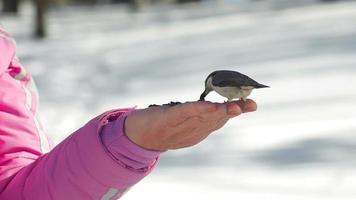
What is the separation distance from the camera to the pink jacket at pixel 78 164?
1.50 metres

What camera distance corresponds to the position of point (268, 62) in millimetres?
8398

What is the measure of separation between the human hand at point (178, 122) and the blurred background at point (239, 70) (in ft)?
2.37

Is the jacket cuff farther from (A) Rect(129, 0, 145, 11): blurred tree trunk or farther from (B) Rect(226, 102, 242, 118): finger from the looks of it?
(A) Rect(129, 0, 145, 11): blurred tree trunk

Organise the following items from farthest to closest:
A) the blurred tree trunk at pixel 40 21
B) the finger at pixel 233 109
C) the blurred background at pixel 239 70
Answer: the blurred tree trunk at pixel 40 21, the blurred background at pixel 239 70, the finger at pixel 233 109

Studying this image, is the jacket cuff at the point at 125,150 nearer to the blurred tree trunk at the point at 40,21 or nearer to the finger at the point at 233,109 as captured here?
the finger at the point at 233,109

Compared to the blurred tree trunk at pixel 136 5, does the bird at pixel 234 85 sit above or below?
above

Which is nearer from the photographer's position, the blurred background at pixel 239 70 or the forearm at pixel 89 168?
the forearm at pixel 89 168

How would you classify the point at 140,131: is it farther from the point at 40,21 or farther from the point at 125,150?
the point at 40,21

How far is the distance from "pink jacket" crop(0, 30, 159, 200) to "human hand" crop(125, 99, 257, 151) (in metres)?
0.03

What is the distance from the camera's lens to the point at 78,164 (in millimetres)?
1552

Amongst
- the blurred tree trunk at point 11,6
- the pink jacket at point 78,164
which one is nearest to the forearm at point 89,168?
the pink jacket at point 78,164

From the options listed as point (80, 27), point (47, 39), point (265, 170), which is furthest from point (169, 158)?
point (80, 27)

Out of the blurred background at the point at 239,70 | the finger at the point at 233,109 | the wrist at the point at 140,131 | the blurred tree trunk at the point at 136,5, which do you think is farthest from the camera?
the blurred tree trunk at the point at 136,5

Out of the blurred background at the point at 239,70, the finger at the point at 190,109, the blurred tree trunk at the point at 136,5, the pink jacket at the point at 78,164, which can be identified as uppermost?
the finger at the point at 190,109
